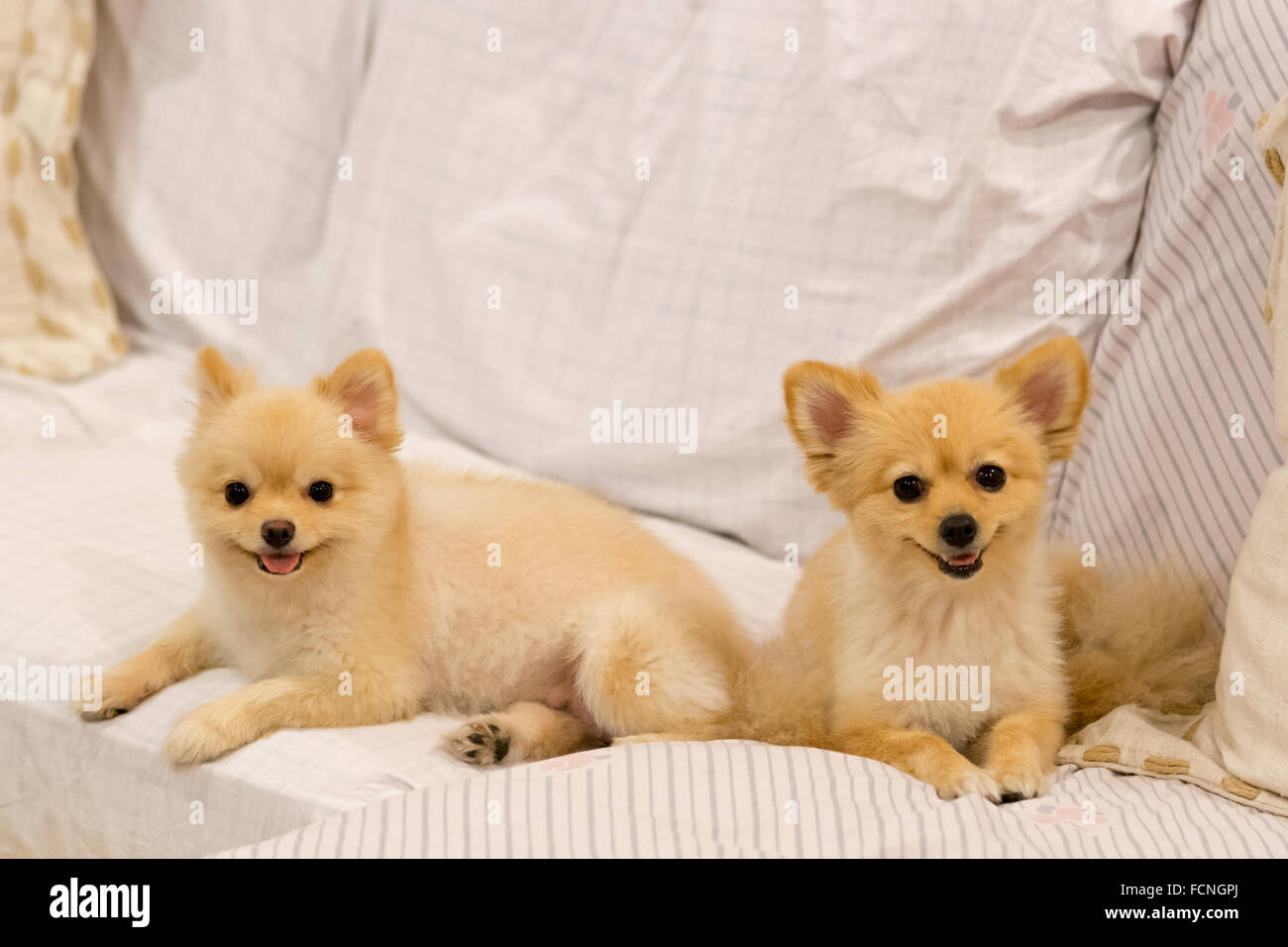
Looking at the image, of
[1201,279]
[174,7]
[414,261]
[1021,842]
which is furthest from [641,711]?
[174,7]

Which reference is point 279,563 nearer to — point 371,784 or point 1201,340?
point 371,784

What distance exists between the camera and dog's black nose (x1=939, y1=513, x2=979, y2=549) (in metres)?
1.59

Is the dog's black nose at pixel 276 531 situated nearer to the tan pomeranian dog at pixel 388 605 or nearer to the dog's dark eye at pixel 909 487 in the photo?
the tan pomeranian dog at pixel 388 605

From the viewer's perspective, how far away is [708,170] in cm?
249

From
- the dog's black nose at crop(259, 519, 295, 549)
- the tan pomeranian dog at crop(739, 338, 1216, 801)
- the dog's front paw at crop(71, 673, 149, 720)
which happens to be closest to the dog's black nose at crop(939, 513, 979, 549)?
the tan pomeranian dog at crop(739, 338, 1216, 801)

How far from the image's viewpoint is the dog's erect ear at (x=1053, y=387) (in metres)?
1.70

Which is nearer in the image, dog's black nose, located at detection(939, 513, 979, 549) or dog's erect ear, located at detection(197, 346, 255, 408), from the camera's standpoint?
dog's black nose, located at detection(939, 513, 979, 549)

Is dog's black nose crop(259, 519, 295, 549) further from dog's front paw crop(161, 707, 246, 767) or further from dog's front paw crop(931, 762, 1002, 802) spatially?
dog's front paw crop(931, 762, 1002, 802)

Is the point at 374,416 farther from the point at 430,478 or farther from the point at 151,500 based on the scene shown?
the point at 151,500

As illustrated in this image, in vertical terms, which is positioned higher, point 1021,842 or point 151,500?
point 151,500

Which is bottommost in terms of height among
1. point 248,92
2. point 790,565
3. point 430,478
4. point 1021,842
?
Result: point 1021,842

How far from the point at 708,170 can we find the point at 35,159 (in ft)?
5.44

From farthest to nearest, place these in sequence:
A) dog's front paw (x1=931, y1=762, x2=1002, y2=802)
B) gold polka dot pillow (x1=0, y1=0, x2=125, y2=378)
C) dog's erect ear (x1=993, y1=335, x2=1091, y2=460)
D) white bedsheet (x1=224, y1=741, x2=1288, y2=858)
→ gold polka dot pillow (x1=0, y1=0, x2=125, y2=378) < dog's erect ear (x1=993, y1=335, x2=1091, y2=460) < dog's front paw (x1=931, y1=762, x2=1002, y2=802) < white bedsheet (x1=224, y1=741, x2=1288, y2=858)

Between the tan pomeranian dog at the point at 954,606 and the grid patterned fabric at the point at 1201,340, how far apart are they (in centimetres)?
19
